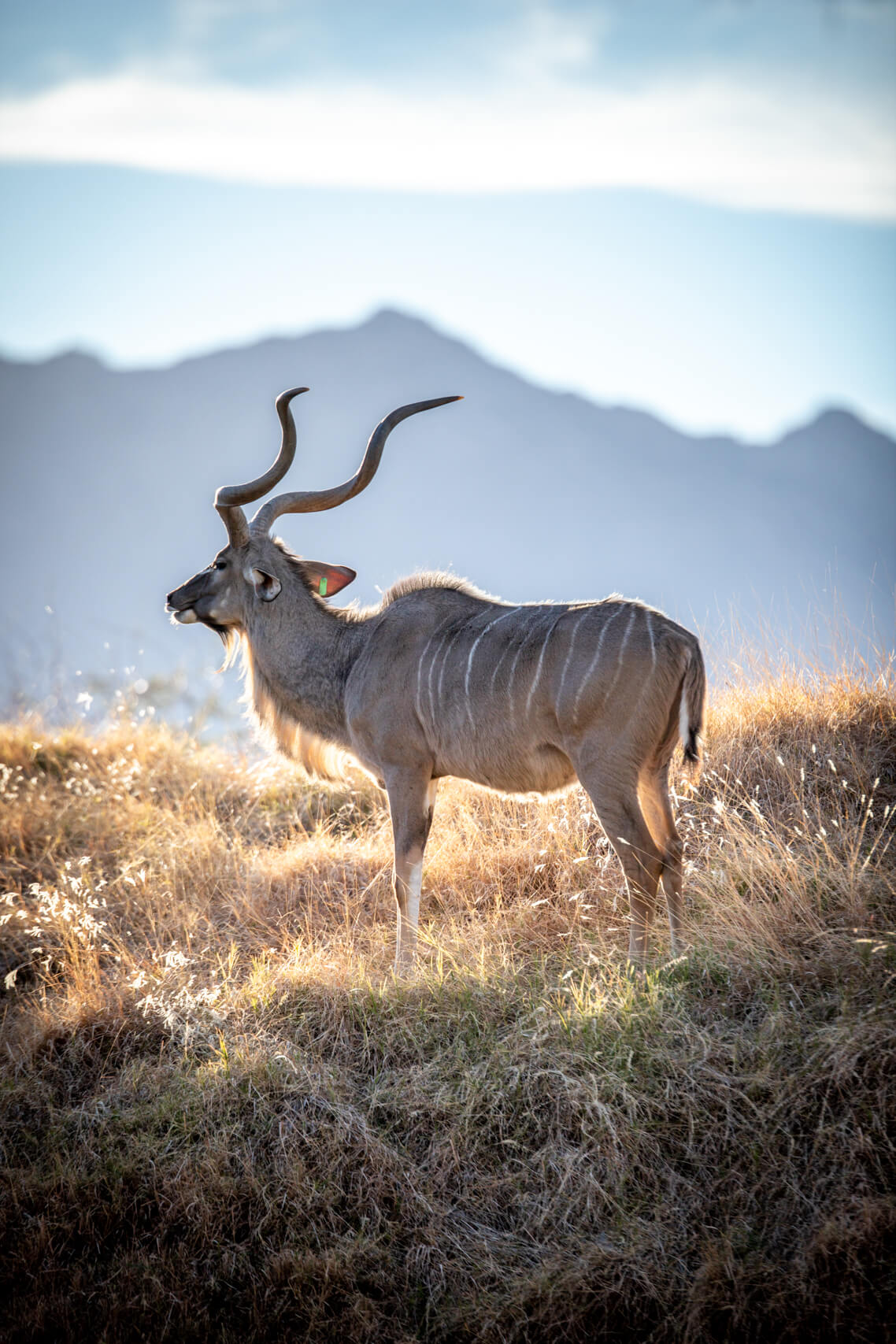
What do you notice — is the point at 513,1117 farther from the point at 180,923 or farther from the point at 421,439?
the point at 421,439

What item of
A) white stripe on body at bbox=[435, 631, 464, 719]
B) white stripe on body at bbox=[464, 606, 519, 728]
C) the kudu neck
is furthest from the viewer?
the kudu neck

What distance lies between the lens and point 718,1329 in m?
2.74

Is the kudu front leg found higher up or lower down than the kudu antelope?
lower down

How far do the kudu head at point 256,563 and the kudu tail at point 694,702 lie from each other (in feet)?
6.88

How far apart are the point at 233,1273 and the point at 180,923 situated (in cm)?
268

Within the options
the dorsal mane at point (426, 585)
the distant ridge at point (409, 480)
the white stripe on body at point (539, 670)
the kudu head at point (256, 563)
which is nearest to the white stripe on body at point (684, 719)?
the white stripe on body at point (539, 670)

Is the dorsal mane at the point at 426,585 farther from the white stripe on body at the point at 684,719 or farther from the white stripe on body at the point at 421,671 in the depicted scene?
the white stripe on body at the point at 684,719

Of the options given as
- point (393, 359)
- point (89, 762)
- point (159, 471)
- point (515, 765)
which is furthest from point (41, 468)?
point (515, 765)

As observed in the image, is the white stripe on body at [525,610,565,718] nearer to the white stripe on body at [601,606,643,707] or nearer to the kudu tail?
the white stripe on body at [601,606,643,707]

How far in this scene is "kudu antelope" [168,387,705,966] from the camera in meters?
4.31

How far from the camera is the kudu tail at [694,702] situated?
4312 millimetres

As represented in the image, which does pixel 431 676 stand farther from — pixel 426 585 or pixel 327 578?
pixel 327 578

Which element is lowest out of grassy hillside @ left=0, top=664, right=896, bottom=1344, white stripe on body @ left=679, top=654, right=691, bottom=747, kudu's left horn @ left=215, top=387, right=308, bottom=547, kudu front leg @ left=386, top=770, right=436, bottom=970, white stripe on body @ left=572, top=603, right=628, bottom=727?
grassy hillside @ left=0, top=664, right=896, bottom=1344

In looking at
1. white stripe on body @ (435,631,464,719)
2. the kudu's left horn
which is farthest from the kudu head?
white stripe on body @ (435,631,464,719)
